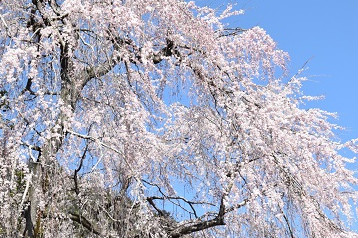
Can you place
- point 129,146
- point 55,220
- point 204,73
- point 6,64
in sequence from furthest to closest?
point 204,73, point 129,146, point 55,220, point 6,64

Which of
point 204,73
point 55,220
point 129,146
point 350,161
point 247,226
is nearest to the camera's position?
point 55,220

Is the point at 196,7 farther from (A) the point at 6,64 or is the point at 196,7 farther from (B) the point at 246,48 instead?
(A) the point at 6,64

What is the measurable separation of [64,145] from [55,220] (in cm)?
65

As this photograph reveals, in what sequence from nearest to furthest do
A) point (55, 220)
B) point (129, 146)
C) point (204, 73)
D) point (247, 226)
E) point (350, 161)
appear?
point (55, 220), point (129, 146), point (204, 73), point (247, 226), point (350, 161)

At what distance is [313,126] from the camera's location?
4820 mm

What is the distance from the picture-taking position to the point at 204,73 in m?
4.20

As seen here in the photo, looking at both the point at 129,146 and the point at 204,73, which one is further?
the point at 204,73

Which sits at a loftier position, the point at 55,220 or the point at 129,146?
the point at 129,146

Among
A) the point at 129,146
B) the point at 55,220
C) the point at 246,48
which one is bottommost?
the point at 55,220

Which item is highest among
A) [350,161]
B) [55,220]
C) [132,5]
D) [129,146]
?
[132,5]

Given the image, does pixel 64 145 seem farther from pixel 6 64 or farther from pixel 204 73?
pixel 204 73

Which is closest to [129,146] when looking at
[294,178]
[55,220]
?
[55,220]

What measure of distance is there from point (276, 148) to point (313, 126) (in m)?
1.01

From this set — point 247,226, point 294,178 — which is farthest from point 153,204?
point 294,178
